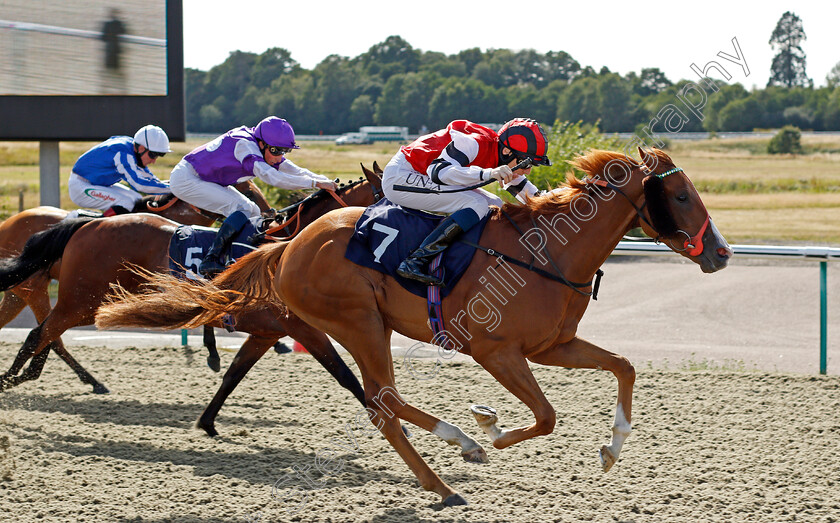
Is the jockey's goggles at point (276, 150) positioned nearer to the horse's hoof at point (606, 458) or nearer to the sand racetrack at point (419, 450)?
the sand racetrack at point (419, 450)

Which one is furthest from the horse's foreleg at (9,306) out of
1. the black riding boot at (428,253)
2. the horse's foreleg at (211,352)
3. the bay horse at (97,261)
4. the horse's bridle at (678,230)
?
the horse's bridle at (678,230)

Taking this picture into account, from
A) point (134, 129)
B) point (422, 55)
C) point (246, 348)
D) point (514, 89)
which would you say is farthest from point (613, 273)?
point (422, 55)

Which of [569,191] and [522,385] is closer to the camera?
[522,385]

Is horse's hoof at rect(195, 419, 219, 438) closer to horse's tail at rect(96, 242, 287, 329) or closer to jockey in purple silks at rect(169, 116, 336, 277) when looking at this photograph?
horse's tail at rect(96, 242, 287, 329)

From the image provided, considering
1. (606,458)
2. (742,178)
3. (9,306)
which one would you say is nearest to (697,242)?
(606,458)

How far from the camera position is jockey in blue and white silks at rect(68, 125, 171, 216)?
6.78 m

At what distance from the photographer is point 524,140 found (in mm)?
4051

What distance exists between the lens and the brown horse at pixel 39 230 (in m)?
6.30

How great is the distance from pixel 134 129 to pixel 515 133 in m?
6.94

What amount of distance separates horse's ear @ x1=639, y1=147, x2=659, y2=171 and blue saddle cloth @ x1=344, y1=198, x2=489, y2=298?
763mm

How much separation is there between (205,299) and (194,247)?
0.96 meters

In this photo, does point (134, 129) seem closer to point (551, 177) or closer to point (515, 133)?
point (551, 177)

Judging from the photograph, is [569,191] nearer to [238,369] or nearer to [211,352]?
[238,369]

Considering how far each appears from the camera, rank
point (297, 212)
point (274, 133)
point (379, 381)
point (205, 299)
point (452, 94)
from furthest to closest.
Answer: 1. point (452, 94)
2. point (274, 133)
3. point (297, 212)
4. point (205, 299)
5. point (379, 381)
